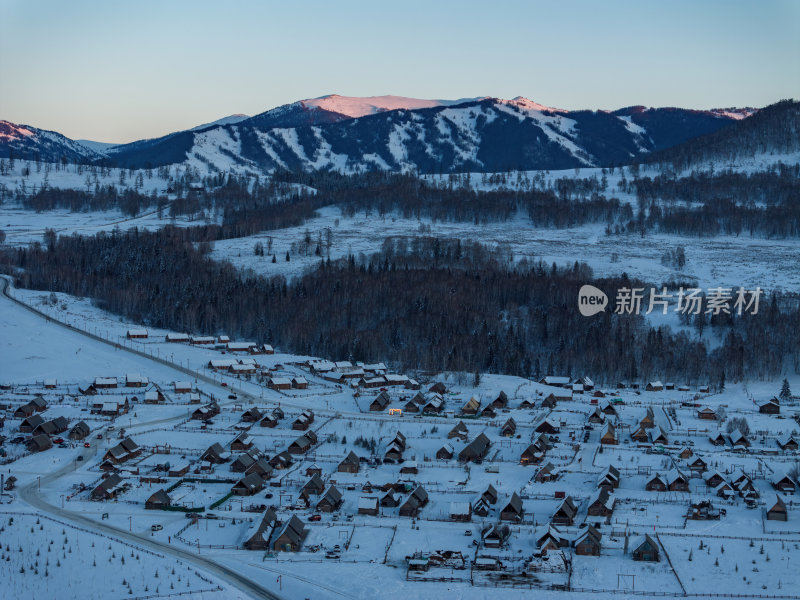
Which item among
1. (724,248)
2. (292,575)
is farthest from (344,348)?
(724,248)

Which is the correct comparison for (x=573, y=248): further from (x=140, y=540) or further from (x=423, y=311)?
(x=140, y=540)

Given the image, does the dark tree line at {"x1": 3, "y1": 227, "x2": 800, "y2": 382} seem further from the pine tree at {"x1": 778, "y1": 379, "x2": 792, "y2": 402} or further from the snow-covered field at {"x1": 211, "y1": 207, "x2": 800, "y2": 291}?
the pine tree at {"x1": 778, "y1": 379, "x2": 792, "y2": 402}

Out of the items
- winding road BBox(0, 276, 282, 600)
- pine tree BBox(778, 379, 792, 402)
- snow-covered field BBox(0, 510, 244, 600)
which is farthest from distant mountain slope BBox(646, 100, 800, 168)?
snow-covered field BBox(0, 510, 244, 600)

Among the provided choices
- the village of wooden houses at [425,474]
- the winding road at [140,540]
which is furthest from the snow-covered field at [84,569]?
the village of wooden houses at [425,474]

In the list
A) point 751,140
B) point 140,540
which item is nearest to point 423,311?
point 140,540

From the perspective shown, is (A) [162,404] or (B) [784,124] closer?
(A) [162,404]

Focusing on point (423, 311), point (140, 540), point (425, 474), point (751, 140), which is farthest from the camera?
point (751, 140)

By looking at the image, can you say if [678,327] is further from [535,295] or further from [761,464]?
[761,464]
